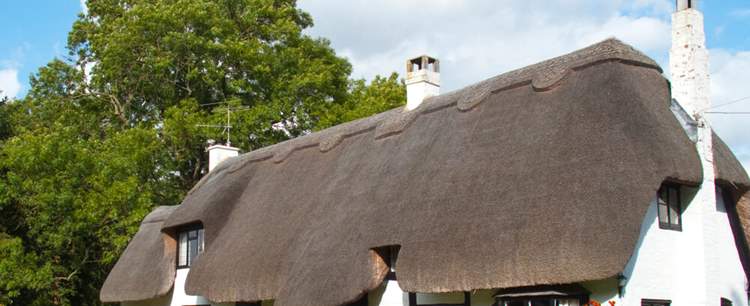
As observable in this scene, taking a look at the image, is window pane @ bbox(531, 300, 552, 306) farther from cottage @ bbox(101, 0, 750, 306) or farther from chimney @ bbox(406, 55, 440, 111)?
chimney @ bbox(406, 55, 440, 111)

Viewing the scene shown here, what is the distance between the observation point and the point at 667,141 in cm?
1473

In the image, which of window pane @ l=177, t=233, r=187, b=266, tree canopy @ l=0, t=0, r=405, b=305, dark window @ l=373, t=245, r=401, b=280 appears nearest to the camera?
dark window @ l=373, t=245, r=401, b=280

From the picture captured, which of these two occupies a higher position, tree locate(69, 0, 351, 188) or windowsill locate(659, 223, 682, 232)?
tree locate(69, 0, 351, 188)

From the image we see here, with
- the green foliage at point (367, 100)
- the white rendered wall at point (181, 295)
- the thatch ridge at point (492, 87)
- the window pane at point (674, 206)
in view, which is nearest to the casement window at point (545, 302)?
the window pane at point (674, 206)

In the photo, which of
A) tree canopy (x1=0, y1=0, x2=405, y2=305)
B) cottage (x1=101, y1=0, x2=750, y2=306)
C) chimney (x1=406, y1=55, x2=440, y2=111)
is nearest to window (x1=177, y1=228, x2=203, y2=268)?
cottage (x1=101, y1=0, x2=750, y2=306)

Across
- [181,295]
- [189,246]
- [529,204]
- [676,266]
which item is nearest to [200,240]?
[189,246]

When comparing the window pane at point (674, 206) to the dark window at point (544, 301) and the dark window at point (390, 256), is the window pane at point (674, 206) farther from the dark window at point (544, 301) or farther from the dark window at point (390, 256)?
the dark window at point (390, 256)

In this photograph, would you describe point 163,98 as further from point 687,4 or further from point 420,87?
point 687,4

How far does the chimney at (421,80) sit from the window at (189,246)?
7.25 m

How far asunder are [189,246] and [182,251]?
407 millimetres

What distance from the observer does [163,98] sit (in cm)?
3734

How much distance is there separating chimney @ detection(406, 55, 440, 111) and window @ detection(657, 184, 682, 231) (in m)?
7.68

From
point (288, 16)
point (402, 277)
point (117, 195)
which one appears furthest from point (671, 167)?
point (288, 16)

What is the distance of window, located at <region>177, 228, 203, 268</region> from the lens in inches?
979
